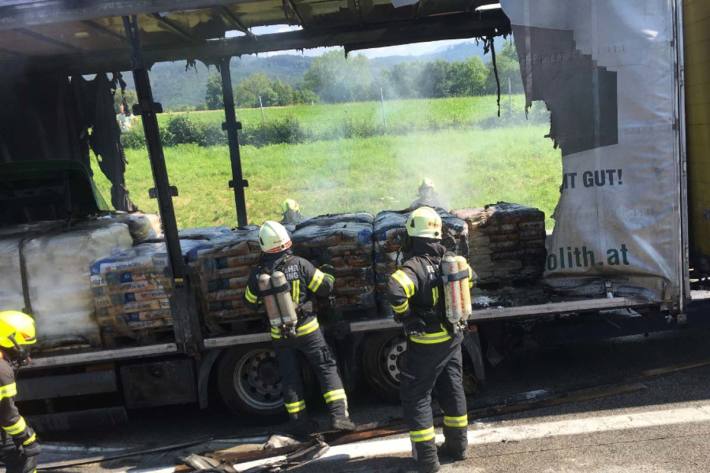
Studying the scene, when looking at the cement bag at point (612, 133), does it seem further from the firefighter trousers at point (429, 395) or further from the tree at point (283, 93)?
the tree at point (283, 93)

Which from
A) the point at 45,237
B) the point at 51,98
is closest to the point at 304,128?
the point at 51,98

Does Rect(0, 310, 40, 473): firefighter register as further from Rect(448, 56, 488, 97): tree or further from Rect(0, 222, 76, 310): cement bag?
Rect(448, 56, 488, 97): tree

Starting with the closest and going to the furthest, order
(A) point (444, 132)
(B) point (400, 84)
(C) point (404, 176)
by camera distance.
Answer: (C) point (404, 176), (A) point (444, 132), (B) point (400, 84)

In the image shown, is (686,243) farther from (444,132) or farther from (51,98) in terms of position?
(444,132)

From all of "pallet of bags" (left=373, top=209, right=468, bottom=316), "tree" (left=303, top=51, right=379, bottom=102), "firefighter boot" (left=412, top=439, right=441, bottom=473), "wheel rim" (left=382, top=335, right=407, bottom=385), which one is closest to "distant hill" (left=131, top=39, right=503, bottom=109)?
"tree" (left=303, top=51, right=379, bottom=102)

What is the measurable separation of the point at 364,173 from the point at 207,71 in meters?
12.6

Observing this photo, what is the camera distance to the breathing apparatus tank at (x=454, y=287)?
4297mm

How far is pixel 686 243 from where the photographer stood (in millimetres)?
5070

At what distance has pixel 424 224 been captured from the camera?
4469mm

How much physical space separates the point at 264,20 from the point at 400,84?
3094 cm

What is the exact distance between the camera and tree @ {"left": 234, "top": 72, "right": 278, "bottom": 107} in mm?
37938

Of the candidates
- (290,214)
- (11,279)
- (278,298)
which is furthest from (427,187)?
(11,279)

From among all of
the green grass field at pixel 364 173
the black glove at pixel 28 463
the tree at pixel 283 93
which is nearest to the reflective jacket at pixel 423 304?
the black glove at pixel 28 463

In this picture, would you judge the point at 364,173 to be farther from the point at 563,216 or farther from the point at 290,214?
the point at 563,216
